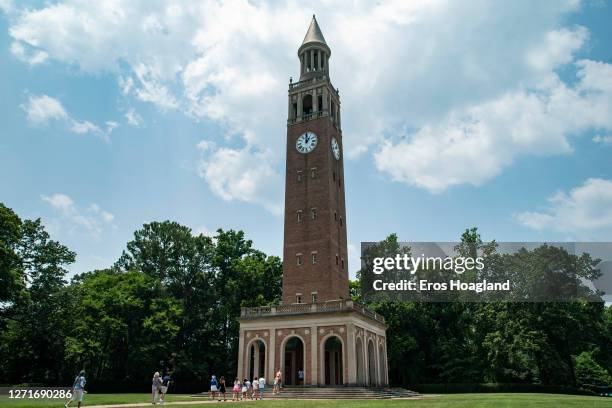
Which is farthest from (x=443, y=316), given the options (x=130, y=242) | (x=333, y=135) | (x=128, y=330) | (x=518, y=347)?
(x=130, y=242)

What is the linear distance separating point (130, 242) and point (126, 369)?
17562 mm

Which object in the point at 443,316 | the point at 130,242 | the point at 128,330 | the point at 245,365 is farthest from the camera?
the point at 130,242

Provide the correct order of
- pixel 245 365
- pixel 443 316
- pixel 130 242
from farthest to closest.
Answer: pixel 130 242 → pixel 443 316 → pixel 245 365

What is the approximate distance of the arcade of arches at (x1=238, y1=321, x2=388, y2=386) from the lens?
4328 centimetres

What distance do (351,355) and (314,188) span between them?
17.9m

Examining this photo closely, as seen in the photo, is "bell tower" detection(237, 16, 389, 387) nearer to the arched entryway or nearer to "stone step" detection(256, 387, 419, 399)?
the arched entryway

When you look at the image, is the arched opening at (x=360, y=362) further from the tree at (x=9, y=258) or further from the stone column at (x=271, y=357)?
the tree at (x=9, y=258)

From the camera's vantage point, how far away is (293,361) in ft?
162

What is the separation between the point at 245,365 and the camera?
47188 mm

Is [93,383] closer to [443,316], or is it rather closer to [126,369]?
[126,369]

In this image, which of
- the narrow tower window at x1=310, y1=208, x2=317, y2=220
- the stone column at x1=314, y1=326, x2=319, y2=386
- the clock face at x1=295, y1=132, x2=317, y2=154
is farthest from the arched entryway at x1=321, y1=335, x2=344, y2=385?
the clock face at x1=295, y1=132, x2=317, y2=154

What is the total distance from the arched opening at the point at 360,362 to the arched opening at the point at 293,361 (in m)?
5.98

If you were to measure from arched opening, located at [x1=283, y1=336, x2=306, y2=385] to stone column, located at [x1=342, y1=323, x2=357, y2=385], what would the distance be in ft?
21.3

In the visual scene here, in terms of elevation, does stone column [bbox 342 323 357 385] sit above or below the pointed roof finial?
below
